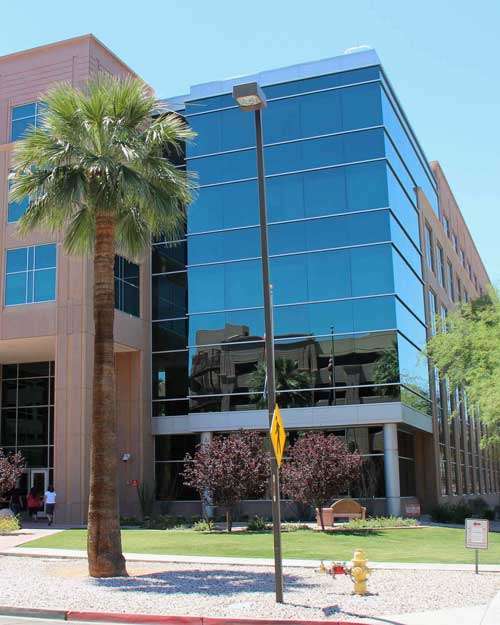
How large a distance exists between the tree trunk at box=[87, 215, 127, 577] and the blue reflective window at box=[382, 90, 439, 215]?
69.8 feet

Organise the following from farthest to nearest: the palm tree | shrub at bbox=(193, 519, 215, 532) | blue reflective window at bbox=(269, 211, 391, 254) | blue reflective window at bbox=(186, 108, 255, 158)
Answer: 1. blue reflective window at bbox=(186, 108, 255, 158)
2. blue reflective window at bbox=(269, 211, 391, 254)
3. shrub at bbox=(193, 519, 215, 532)
4. the palm tree

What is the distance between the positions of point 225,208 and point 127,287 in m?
5.95

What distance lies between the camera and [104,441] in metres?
16.8

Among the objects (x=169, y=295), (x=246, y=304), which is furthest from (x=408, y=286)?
(x=169, y=295)

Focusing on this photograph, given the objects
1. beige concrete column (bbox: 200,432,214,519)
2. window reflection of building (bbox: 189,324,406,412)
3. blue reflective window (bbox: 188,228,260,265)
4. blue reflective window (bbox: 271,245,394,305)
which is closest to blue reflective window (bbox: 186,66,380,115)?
blue reflective window (bbox: 188,228,260,265)

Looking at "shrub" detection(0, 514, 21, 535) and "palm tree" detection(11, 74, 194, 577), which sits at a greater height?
"palm tree" detection(11, 74, 194, 577)

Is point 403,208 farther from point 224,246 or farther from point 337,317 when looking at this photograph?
point 224,246

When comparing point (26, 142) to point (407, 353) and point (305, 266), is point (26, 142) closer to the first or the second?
point (305, 266)

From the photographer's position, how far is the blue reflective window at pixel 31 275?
1341 inches

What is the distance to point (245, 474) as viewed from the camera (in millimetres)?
26953

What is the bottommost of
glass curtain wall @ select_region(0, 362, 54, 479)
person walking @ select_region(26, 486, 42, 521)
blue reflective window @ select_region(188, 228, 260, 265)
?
person walking @ select_region(26, 486, 42, 521)

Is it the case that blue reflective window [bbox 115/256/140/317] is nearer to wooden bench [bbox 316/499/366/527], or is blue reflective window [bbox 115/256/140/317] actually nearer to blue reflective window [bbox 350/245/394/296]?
blue reflective window [bbox 350/245/394/296]

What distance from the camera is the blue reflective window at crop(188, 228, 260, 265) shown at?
35844 millimetres

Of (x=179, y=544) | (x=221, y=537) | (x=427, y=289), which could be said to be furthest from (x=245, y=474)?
(x=427, y=289)
